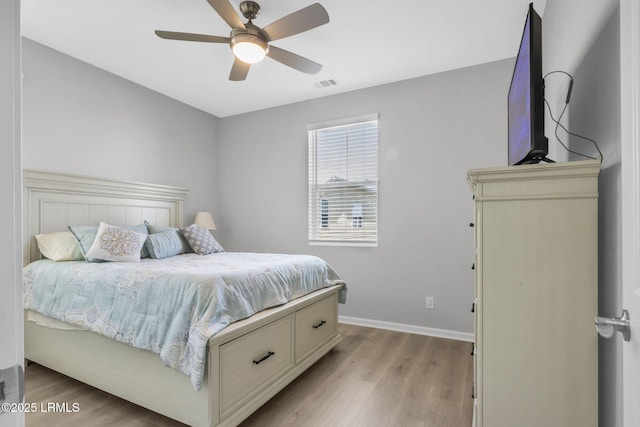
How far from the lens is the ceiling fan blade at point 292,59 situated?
2.36 m

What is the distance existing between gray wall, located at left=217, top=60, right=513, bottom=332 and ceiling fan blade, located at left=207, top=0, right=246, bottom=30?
75.9 inches

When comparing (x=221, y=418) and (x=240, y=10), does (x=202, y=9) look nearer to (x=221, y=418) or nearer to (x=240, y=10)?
(x=240, y=10)

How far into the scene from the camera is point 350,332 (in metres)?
3.43

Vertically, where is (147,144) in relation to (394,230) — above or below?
above

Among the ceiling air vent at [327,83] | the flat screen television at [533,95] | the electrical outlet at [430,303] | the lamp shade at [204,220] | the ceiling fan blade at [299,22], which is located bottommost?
the electrical outlet at [430,303]

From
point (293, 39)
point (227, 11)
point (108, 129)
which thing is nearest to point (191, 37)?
point (227, 11)

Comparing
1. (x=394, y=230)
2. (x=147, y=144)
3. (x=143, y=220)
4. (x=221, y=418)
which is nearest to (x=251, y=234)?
(x=143, y=220)

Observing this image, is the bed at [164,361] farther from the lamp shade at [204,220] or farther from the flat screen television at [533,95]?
the flat screen television at [533,95]

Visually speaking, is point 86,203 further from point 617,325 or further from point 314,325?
point 617,325

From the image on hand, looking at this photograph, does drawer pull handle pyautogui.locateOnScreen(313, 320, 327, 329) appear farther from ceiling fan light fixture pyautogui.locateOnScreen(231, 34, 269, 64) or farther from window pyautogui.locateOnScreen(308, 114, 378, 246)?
ceiling fan light fixture pyautogui.locateOnScreen(231, 34, 269, 64)

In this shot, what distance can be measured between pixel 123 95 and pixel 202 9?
1.69 metres

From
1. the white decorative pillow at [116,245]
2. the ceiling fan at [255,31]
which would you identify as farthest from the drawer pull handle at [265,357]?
the ceiling fan at [255,31]

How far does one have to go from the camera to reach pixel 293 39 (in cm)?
273

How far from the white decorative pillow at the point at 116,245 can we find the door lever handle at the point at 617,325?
113 inches
